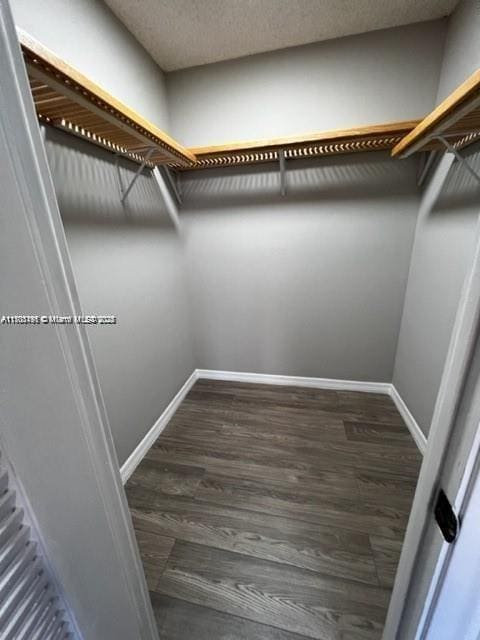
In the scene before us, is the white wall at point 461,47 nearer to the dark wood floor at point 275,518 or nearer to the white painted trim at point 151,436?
the dark wood floor at point 275,518

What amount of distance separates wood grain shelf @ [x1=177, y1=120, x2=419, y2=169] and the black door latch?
162 cm

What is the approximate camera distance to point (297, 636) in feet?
3.01

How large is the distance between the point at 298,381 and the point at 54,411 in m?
2.14

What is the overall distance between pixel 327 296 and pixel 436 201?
91 cm

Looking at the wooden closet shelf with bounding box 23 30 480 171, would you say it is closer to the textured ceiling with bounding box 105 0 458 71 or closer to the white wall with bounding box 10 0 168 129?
the white wall with bounding box 10 0 168 129

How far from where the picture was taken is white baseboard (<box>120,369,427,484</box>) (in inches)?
65.4

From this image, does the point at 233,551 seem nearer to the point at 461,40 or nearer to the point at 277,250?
the point at 277,250

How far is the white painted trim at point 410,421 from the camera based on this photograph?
5.44ft

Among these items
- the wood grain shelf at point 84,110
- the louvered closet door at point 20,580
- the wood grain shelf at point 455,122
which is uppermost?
the wood grain shelf at point 84,110

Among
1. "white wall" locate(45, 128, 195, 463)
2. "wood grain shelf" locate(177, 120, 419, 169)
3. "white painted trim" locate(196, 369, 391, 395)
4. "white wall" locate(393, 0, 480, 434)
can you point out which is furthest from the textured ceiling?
"white painted trim" locate(196, 369, 391, 395)

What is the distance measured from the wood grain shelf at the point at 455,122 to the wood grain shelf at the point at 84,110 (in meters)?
1.20

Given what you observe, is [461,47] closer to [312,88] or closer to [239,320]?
[312,88]

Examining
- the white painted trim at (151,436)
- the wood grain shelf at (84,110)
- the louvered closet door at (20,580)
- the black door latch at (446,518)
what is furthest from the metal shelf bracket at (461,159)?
the white painted trim at (151,436)

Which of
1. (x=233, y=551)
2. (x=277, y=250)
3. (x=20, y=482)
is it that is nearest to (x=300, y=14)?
(x=277, y=250)
